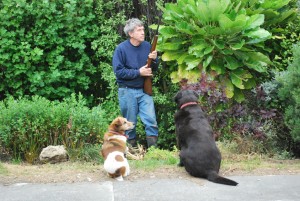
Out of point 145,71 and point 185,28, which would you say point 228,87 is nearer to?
point 185,28

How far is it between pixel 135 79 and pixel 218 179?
129 inches

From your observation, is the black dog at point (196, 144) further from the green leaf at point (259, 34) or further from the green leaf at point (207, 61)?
the green leaf at point (259, 34)

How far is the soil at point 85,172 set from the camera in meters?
6.44

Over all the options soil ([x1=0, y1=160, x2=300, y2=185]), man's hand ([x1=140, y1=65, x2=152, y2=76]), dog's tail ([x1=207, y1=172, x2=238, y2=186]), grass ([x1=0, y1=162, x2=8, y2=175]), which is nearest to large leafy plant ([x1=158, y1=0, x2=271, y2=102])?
man's hand ([x1=140, y1=65, x2=152, y2=76])

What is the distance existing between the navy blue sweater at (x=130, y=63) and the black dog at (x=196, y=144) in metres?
1.98

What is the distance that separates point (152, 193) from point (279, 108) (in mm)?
3670

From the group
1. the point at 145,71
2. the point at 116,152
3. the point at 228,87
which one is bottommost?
the point at 116,152

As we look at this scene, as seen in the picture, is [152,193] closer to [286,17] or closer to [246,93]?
[246,93]

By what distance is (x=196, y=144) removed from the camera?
6578 mm

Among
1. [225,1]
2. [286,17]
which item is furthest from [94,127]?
[286,17]

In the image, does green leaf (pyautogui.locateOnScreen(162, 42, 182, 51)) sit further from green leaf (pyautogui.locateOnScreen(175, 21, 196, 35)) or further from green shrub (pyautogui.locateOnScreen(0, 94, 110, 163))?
green shrub (pyautogui.locateOnScreen(0, 94, 110, 163))

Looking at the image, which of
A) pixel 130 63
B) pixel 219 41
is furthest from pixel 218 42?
pixel 130 63

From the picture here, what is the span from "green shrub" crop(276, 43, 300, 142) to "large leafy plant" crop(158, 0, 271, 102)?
110cm

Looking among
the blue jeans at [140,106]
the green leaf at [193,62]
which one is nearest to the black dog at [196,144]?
the blue jeans at [140,106]
